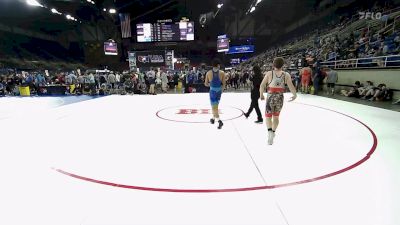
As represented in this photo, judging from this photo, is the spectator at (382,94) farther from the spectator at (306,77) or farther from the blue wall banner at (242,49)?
the blue wall banner at (242,49)

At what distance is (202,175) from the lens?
3164 mm

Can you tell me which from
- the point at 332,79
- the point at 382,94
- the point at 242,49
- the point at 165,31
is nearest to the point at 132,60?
the point at 165,31

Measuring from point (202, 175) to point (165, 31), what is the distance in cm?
2321

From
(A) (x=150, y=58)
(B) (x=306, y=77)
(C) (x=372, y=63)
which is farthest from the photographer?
(A) (x=150, y=58)

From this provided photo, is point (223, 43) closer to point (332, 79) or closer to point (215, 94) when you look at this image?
point (332, 79)

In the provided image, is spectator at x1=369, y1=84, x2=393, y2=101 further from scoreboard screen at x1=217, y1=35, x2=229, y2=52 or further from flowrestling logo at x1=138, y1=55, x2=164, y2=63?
scoreboard screen at x1=217, y1=35, x2=229, y2=52

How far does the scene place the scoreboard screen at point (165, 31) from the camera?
2434 centimetres

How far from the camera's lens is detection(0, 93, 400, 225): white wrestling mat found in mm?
2328

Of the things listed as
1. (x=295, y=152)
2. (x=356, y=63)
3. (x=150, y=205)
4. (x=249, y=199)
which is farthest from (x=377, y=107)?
(x=150, y=205)

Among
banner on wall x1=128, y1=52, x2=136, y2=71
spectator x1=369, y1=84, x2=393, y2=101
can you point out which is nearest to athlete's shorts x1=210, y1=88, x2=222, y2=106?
spectator x1=369, y1=84, x2=393, y2=101

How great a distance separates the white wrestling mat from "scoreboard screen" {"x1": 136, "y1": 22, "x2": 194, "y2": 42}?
20.3 meters

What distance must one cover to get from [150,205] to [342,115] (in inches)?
250

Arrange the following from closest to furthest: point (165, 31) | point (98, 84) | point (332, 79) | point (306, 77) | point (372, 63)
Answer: point (372, 63), point (332, 79), point (306, 77), point (98, 84), point (165, 31)

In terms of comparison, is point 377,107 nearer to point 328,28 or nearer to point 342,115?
point 342,115
